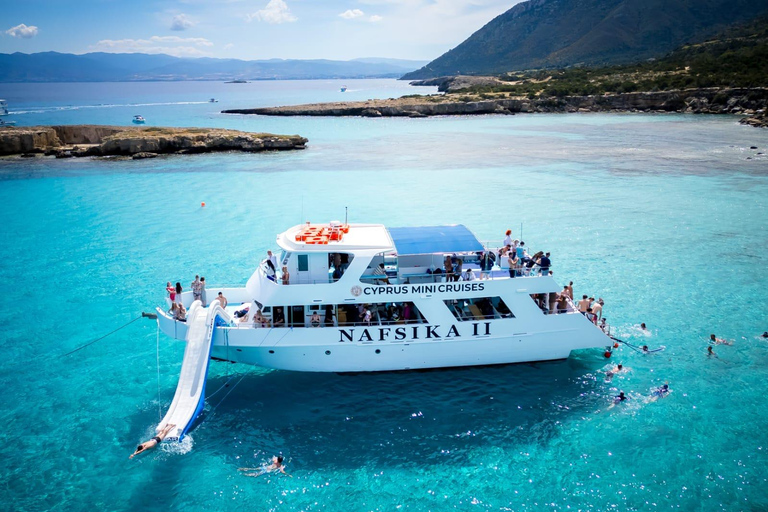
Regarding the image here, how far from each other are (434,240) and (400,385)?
4.32 m

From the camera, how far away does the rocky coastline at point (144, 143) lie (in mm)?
57625

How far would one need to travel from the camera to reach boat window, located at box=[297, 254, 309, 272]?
1455cm

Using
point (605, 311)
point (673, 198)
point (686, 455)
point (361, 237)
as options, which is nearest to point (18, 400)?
point (361, 237)

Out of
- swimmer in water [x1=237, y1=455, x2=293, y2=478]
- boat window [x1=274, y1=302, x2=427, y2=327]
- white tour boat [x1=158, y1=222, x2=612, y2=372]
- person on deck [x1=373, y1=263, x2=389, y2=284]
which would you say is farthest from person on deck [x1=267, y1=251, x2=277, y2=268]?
swimmer in water [x1=237, y1=455, x2=293, y2=478]

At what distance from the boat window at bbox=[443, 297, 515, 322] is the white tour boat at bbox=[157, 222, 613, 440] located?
30mm

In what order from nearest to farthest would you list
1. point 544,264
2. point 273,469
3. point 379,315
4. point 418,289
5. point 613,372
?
point 273,469 → point 418,289 → point 379,315 → point 544,264 → point 613,372

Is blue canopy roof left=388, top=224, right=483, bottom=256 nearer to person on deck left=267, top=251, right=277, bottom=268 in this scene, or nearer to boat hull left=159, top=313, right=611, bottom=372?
boat hull left=159, top=313, right=611, bottom=372

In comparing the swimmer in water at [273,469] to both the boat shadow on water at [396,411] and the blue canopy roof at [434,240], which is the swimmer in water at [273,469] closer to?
the boat shadow on water at [396,411]

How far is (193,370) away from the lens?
13.5 m

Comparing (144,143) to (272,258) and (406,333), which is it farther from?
(406,333)

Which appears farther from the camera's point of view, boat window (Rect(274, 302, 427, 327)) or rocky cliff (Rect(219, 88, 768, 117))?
rocky cliff (Rect(219, 88, 768, 117))

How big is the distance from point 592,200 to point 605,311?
61.2 ft

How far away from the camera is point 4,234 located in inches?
1212

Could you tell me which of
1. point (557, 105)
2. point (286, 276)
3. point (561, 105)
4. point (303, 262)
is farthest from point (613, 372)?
point (561, 105)
